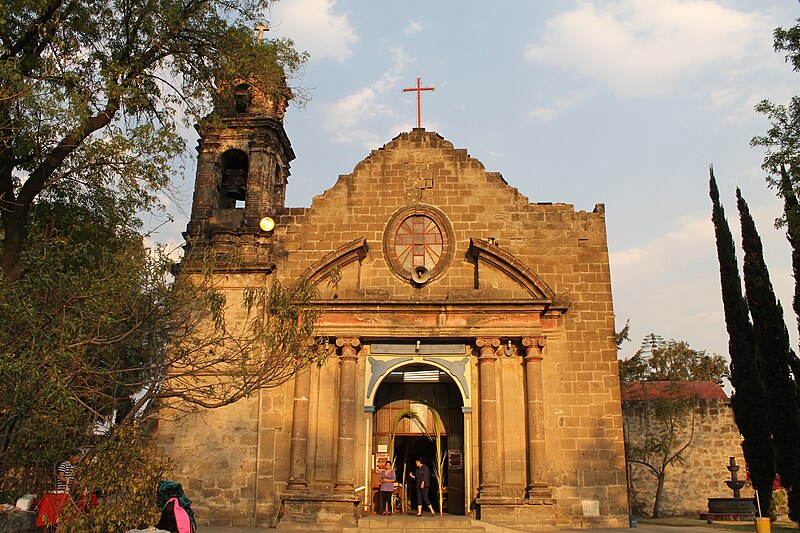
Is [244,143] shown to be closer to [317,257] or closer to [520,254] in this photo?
[317,257]

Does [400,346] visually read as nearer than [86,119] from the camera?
No

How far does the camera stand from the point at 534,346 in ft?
51.2

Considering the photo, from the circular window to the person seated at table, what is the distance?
8.46 meters

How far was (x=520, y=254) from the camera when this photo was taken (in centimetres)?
1661

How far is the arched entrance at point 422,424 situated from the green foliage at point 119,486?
797cm

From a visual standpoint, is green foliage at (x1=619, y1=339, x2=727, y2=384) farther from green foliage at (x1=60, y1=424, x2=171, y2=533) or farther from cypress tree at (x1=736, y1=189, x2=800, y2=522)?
green foliage at (x1=60, y1=424, x2=171, y2=533)

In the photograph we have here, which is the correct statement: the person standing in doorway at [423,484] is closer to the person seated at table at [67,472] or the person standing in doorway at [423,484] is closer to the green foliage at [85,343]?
the green foliage at [85,343]

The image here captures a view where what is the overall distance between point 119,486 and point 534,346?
31.5 ft

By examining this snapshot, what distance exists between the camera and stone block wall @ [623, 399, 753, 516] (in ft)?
78.1

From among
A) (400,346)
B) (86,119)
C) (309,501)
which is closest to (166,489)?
(86,119)

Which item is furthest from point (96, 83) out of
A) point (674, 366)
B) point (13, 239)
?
point (674, 366)

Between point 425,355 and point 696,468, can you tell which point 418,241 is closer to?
point 425,355

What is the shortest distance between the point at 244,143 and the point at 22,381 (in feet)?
35.7

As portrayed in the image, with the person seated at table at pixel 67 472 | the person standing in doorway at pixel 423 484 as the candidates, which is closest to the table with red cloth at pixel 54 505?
the person seated at table at pixel 67 472
